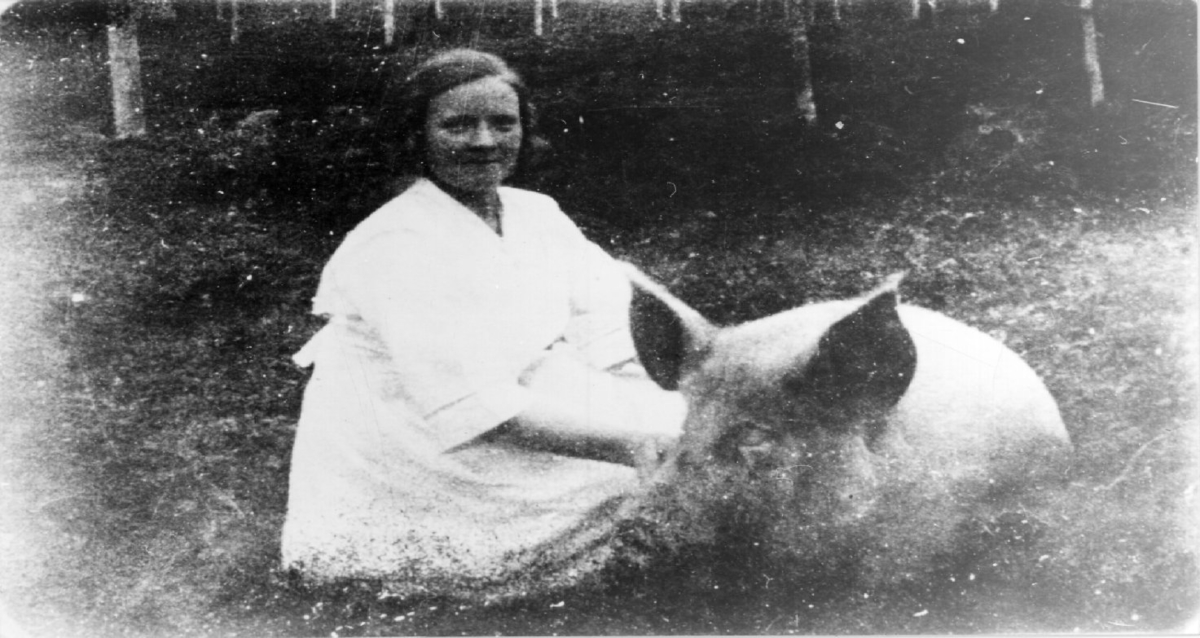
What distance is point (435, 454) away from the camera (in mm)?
2703

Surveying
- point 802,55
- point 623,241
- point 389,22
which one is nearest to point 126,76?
point 389,22

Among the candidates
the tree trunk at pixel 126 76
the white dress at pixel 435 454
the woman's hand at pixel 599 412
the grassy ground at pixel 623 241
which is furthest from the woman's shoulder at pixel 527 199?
the tree trunk at pixel 126 76

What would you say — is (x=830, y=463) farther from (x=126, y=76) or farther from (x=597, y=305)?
(x=126, y=76)

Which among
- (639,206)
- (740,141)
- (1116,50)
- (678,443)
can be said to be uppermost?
(1116,50)

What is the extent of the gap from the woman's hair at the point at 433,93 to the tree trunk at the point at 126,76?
897 mm

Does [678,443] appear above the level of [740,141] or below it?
below

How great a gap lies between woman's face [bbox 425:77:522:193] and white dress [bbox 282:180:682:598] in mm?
284

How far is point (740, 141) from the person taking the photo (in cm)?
288

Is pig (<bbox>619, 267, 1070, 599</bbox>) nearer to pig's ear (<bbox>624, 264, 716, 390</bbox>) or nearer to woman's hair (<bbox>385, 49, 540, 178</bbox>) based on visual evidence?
pig's ear (<bbox>624, 264, 716, 390</bbox>)

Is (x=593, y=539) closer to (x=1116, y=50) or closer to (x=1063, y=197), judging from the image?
(x=1063, y=197)

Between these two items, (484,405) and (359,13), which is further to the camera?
(359,13)

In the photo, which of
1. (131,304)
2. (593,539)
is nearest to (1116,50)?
(593,539)

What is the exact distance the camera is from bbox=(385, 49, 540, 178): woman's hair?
9.24 feet

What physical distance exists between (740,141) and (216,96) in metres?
1.87
